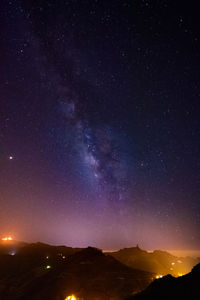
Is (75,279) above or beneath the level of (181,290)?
beneath

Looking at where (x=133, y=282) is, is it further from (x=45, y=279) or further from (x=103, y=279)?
(x=45, y=279)

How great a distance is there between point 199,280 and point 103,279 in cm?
Result: 3592

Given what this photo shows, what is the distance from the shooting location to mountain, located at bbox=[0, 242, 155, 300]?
53094mm

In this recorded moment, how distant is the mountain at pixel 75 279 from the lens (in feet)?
174

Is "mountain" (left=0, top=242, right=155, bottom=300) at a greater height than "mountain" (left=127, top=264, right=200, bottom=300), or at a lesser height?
lesser

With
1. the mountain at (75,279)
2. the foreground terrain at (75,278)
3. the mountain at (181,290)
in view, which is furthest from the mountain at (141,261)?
the mountain at (181,290)

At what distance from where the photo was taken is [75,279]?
2293 inches

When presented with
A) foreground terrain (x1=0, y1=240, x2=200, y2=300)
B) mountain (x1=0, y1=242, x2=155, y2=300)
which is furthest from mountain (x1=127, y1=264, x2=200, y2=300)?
mountain (x1=0, y1=242, x2=155, y2=300)

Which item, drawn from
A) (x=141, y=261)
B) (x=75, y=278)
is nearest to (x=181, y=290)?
(x=75, y=278)

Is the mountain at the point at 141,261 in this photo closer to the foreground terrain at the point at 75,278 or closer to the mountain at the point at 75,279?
the foreground terrain at the point at 75,278

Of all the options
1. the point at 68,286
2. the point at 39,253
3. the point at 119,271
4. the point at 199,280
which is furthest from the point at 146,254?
the point at 199,280

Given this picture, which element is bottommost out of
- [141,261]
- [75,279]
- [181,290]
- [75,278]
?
[75,279]

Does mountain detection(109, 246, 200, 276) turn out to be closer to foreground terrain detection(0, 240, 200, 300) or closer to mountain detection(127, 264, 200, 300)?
foreground terrain detection(0, 240, 200, 300)

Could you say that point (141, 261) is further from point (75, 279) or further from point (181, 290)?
point (181, 290)
